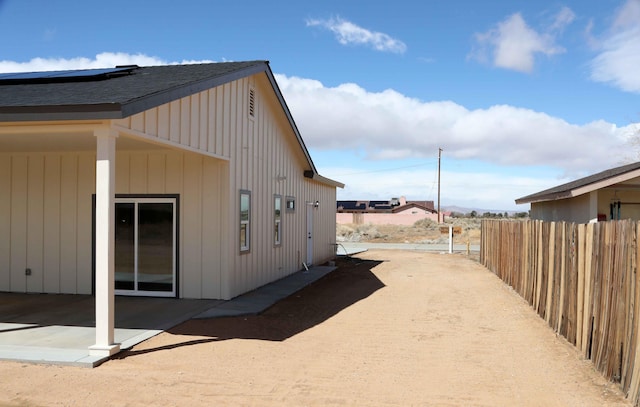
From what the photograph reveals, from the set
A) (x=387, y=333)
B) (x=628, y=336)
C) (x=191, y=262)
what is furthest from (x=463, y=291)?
(x=628, y=336)

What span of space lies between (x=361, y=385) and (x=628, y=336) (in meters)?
2.79

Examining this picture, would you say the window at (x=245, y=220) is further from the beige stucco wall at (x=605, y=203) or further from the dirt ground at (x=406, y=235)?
the dirt ground at (x=406, y=235)

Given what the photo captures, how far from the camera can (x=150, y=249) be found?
1135 centimetres

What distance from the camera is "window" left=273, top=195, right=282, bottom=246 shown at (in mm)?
14766

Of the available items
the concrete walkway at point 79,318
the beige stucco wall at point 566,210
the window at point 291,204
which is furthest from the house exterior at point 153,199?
the beige stucco wall at point 566,210

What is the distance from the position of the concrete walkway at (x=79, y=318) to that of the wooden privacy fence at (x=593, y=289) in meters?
5.16

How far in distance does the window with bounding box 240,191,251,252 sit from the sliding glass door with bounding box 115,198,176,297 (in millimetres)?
1464

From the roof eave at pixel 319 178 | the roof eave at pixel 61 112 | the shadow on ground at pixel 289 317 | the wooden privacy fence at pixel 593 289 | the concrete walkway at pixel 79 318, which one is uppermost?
the roof eave at pixel 61 112

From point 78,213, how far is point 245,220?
11.5 feet

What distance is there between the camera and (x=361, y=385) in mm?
5996

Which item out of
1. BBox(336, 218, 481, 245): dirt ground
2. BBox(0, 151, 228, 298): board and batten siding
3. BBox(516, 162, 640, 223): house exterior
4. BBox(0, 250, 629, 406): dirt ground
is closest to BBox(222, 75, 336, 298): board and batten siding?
BBox(0, 151, 228, 298): board and batten siding

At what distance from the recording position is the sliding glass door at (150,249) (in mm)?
11320

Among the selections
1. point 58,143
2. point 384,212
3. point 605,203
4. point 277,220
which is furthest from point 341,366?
point 384,212

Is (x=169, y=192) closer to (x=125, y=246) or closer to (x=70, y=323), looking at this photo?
(x=125, y=246)
